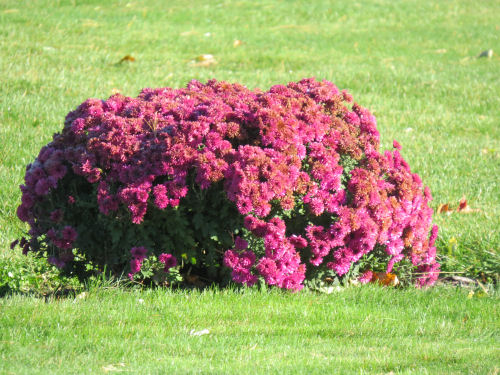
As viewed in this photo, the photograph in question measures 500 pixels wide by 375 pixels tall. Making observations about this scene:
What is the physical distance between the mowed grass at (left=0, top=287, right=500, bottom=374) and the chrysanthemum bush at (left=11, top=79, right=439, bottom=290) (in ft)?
0.81

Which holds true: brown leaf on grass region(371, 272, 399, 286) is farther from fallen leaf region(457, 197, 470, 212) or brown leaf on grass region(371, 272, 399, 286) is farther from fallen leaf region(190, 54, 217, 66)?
fallen leaf region(190, 54, 217, 66)

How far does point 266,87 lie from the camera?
10969 mm

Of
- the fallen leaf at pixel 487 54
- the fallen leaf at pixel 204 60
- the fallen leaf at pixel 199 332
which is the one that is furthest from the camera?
the fallen leaf at pixel 487 54

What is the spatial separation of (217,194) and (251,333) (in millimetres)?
964

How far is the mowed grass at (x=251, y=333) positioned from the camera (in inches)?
144

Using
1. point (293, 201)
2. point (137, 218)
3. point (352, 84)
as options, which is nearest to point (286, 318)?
point (293, 201)

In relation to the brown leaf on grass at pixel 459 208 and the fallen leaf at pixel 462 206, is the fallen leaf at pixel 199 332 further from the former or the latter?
the fallen leaf at pixel 462 206

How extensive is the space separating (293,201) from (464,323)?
132cm

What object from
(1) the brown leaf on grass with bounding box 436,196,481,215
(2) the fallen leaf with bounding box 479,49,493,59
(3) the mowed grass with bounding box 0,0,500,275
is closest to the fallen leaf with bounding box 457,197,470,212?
(1) the brown leaf on grass with bounding box 436,196,481,215

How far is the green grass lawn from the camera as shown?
3.87 metres

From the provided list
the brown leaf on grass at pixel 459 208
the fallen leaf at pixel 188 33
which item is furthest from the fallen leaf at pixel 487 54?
the brown leaf on grass at pixel 459 208

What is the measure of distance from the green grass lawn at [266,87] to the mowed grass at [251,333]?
0.01 metres

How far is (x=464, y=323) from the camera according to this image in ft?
15.2

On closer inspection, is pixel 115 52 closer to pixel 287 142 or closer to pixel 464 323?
pixel 287 142
